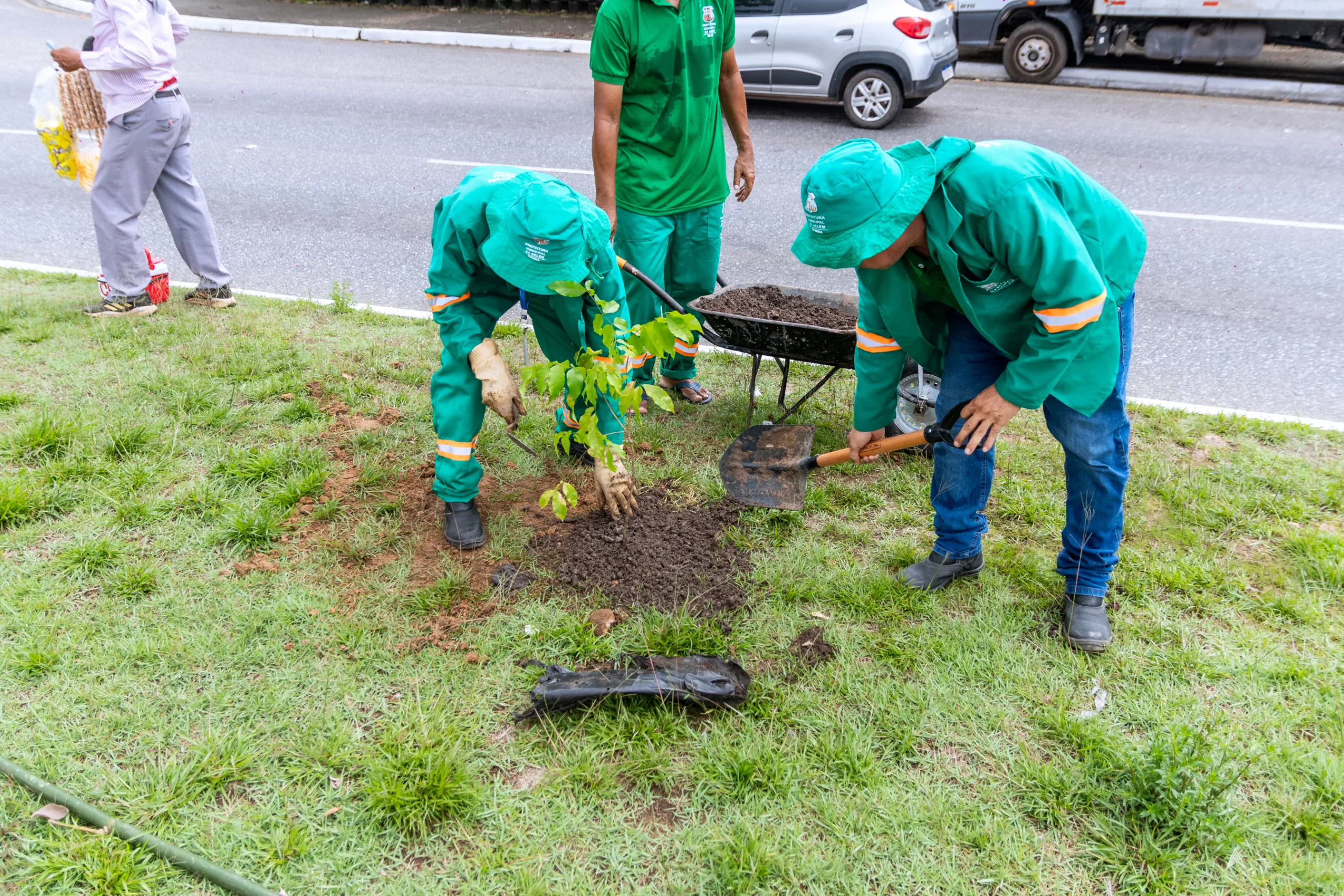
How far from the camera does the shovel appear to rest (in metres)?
3.72

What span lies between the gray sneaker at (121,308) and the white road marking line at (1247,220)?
7253 mm

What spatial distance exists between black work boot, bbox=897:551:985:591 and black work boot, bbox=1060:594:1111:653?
1.22 feet

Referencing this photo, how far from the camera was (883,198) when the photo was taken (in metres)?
2.55

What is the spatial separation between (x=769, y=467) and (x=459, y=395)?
1319 mm

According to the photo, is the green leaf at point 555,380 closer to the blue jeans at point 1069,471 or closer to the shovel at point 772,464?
the shovel at point 772,464

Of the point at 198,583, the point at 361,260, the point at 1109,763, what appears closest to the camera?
the point at 1109,763

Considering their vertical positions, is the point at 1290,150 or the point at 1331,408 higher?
the point at 1290,150

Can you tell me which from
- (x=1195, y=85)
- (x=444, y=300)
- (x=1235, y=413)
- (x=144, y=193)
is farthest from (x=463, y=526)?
(x=1195, y=85)

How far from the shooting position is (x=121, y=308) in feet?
17.5

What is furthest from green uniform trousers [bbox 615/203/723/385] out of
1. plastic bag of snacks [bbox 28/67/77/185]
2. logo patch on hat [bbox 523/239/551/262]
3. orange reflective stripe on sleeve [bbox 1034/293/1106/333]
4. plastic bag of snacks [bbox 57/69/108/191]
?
A: plastic bag of snacks [bbox 28/67/77/185]

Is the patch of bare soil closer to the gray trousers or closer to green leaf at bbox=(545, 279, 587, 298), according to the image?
green leaf at bbox=(545, 279, 587, 298)

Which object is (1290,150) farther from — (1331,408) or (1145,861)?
(1145,861)

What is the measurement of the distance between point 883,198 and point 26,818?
2958 millimetres

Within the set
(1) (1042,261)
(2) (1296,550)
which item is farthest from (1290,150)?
(1) (1042,261)
